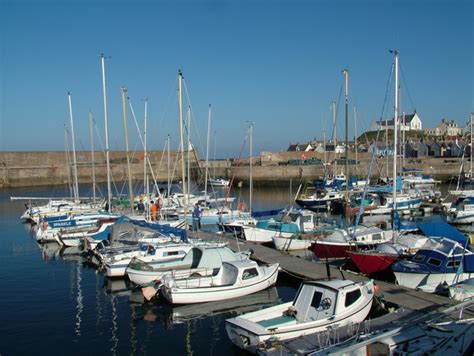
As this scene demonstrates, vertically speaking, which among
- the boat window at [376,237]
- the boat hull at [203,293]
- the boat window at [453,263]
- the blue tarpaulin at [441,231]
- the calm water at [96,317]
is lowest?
the calm water at [96,317]

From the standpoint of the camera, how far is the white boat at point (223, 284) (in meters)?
16.3

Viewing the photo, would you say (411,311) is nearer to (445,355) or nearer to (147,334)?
(445,355)

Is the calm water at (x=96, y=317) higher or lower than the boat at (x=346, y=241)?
lower

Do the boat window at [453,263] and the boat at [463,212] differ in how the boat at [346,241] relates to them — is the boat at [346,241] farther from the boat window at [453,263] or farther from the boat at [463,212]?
the boat at [463,212]

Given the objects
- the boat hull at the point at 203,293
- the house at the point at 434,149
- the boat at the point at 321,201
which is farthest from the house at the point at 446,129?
the boat hull at the point at 203,293

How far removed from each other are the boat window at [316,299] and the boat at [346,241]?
834 centimetres

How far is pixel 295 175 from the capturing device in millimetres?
73938

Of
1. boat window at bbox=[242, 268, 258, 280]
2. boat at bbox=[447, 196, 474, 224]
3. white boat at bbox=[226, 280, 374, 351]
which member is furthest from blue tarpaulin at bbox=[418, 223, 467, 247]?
boat at bbox=[447, 196, 474, 224]

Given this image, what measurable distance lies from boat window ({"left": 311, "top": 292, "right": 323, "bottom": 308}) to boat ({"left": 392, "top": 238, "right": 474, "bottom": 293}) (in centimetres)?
543

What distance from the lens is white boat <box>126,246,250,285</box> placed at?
18.1 meters

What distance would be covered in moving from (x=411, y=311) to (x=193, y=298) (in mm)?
6966

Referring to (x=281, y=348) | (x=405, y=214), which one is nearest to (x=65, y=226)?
(x=281, y=348)

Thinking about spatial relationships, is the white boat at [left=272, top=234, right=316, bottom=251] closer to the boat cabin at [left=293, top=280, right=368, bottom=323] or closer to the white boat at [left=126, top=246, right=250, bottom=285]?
the white boat at [left=126, top=246, right=250, bottom=285]

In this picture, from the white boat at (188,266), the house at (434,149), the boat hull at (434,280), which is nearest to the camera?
the boat hull at (434,280)
